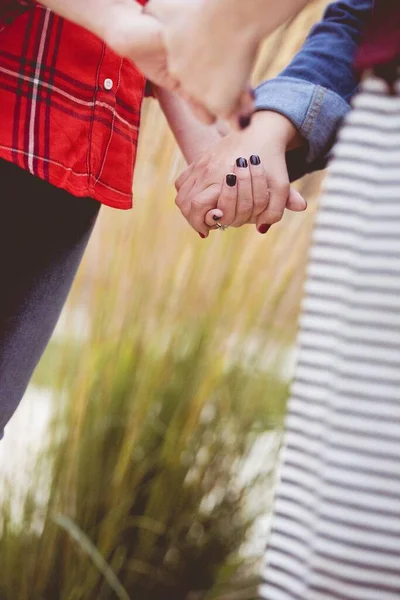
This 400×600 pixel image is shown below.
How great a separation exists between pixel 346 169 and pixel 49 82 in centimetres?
38

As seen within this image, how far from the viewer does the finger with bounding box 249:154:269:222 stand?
75cm

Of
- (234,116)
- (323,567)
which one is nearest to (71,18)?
(234,116)

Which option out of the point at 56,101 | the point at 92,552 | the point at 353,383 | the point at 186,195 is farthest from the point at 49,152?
the point at 92,552

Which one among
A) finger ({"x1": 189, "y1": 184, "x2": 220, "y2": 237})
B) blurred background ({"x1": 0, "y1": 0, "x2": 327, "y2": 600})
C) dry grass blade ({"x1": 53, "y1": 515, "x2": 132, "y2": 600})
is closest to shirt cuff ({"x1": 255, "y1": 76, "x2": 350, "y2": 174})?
finger ({"x1": 189, "y1": 184, "x2": 220, "y2": 237})

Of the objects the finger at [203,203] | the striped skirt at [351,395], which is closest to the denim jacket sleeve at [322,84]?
the finger at [203,203]

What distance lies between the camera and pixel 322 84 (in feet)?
2.64

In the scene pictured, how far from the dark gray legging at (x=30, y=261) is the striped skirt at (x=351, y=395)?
39cm

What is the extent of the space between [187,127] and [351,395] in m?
0.55

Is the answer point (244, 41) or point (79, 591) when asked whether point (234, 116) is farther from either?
point (79, 591)

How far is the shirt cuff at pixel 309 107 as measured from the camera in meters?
0.77

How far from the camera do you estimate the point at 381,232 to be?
0.45 m

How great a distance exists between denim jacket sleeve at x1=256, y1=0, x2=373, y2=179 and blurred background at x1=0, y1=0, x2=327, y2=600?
605 millimetres

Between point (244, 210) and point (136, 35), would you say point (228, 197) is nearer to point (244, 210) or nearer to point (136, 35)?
point (244, 210)

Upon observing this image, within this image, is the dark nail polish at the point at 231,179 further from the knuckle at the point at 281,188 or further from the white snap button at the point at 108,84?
the white snap button at the point at 108,84
